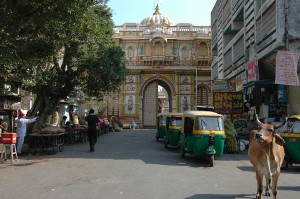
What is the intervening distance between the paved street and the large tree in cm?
337

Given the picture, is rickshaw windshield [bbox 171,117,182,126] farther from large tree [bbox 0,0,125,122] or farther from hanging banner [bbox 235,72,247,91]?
hanging banner [bbox 235,72,247,91]

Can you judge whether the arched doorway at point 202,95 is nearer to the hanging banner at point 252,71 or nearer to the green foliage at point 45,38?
the hanging banner at point 252,71

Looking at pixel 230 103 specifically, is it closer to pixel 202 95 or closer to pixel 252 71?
pixel 252 71

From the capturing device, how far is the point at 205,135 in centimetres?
1345

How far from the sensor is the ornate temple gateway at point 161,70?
5547 cm

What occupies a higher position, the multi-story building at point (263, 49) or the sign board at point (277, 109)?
the multi-story building at point (263, 49)

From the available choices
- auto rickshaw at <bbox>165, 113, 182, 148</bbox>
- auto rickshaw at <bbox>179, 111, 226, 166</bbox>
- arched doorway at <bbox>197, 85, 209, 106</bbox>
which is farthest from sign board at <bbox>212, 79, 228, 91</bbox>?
arched doorway at <bbox>197, 85, 209, 106</bbox>

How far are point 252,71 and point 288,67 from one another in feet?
17.3

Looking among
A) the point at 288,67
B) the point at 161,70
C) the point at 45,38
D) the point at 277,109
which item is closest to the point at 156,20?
the point at 161,70

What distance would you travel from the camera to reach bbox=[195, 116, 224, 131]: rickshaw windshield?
13.8 meters

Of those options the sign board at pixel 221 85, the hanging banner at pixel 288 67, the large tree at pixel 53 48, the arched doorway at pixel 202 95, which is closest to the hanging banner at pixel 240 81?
the sign board at pixel 221 85

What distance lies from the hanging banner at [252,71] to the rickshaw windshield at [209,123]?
356 inches

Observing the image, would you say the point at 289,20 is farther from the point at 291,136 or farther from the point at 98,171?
the point at 98,171

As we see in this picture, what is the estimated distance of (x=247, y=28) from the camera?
978 inches
